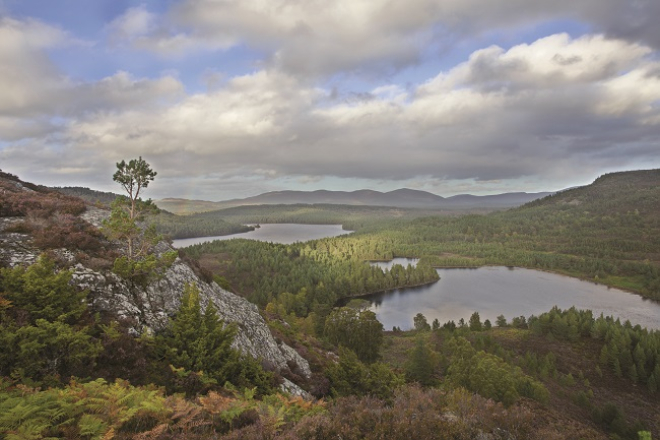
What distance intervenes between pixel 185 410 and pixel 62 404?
11.1 ft

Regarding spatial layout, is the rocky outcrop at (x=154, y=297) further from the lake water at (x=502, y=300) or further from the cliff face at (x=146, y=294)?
the lake water at (x=502, y=300)

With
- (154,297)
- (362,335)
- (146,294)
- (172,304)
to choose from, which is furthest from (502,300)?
(146,294)

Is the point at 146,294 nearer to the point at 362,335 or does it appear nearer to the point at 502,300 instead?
the point at 362,335

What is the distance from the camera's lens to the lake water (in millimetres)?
127062

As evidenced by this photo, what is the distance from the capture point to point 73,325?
1462 centimetres

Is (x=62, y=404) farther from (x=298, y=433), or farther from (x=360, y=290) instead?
(x=360, y=290)

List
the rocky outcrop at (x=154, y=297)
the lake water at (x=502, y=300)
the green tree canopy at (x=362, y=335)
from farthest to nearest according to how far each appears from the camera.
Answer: the lake water at (x=502, y=300) → the green tree canopy at (x=362, y=335) → the rocky outcrop at (x=154, y=297)

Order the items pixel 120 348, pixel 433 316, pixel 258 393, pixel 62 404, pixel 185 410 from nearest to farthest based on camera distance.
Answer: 1. pixel 62 404
2. pixel 185 410
3. pixel 120 348
4. pixel 258 393
5. pixel 433 316

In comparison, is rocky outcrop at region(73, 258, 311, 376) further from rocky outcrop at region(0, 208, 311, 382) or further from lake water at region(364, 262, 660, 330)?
lake water at region(364, 262, 660, 330)

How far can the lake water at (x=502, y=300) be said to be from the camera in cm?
12706

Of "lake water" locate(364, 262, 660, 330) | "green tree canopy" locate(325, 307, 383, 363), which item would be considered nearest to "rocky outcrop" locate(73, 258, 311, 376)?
"green tree canopy" locate(325, 307, 383, 363)

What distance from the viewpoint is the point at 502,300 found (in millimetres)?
147000

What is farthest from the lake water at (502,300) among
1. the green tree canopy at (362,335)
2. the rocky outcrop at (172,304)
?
the rocky outcrop at (172,304)

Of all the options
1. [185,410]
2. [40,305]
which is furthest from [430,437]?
[40,305]
